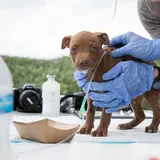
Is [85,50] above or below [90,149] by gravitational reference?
above

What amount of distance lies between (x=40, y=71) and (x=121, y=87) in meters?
0.97

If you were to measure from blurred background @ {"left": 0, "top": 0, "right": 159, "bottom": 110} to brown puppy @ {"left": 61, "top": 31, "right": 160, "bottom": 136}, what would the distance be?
784mm

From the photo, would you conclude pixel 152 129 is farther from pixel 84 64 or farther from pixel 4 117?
pixel 4 117

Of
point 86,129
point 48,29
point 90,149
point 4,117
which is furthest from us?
point 48,29

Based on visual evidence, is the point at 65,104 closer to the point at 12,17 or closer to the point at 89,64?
the point at 12,17

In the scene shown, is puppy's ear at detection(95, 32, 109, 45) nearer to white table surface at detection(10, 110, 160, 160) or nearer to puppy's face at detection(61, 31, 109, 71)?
puppy's face at detection(61, 31, 109, 71)

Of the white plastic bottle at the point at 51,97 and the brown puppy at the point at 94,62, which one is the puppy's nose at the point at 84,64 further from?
the white plastic bottle at the point at 51,97

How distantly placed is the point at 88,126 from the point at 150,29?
0.78 metres

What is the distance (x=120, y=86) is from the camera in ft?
4.07

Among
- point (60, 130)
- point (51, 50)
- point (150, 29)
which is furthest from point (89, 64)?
point (51, 50)

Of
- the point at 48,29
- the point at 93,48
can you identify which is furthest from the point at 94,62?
the point at 48,29

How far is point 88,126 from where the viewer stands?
1.25 metres

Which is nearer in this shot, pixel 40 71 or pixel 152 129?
pixel 152 129

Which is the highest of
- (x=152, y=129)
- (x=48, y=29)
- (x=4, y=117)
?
(x=48, y=29)
